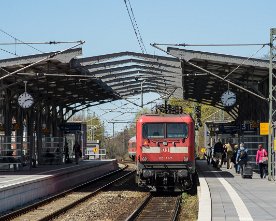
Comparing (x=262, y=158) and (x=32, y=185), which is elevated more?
(x=262, y=158)

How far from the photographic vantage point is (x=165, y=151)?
2595cm

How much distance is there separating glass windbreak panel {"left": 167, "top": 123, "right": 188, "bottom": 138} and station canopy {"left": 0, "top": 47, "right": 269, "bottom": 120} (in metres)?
4.26

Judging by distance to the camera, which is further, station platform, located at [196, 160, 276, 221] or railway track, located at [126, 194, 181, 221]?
railway track, located at [126, 194, 181, 221]

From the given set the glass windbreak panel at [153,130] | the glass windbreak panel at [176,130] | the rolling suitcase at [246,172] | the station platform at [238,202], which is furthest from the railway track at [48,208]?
the rolling suitcase at [246,172]

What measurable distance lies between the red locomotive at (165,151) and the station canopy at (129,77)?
436cm

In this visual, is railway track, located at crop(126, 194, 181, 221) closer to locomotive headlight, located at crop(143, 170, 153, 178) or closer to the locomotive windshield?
locomotive headlight, located at crop(143, 170, 153, 178)

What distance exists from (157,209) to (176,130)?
506cm

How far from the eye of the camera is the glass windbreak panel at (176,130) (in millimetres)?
26266

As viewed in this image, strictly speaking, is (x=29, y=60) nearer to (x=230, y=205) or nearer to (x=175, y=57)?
(x=175, y=57)

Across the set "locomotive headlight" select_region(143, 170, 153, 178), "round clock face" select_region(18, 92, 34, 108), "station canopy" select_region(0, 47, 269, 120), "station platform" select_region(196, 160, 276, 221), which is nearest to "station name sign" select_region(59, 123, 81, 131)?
"station canopy" select_region(0, 47, 269, 120)

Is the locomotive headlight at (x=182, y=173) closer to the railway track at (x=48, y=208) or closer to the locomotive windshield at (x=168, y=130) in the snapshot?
the locomotive windshield at (x=168, y=130)

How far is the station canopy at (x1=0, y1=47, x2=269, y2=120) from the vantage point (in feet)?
102

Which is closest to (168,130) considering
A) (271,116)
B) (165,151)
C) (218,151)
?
(165,151)

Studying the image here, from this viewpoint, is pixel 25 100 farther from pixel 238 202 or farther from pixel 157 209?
pixel 238 202
